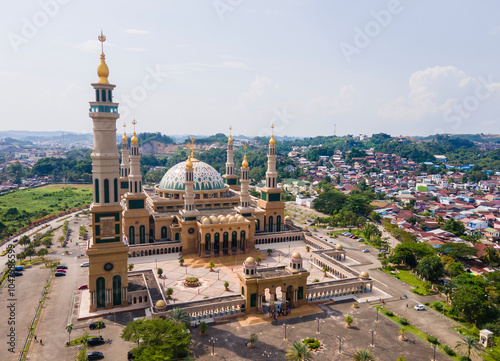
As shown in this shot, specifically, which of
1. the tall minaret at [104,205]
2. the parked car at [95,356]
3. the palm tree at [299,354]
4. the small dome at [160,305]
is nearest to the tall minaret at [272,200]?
the tall minaret at [104,205]

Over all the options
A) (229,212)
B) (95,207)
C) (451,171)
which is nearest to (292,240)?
(229,212)

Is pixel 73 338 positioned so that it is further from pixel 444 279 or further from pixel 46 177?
pixel 46 177

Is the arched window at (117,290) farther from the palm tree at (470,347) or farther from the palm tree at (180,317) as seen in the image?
the palm tree at (470,347)

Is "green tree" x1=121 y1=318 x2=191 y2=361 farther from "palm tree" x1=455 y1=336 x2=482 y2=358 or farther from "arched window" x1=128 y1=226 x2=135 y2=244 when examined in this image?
"arched window" x1=128 y1=226 x2=135 y2=244

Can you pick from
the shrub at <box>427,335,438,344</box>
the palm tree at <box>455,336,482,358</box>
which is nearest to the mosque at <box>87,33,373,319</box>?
the shrub at <box>427,335,438,344</box>

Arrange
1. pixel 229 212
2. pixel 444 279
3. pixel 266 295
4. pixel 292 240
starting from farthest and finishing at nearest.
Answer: pixel 292 240, pixel 229 212, pixel 444 279, pixel 266 295

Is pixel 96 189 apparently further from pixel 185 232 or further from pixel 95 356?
pixel 185 232
